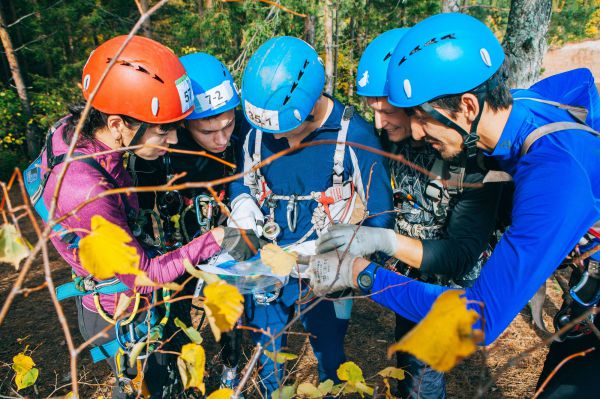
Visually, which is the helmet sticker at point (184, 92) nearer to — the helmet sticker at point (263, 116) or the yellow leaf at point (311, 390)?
the helmet sticker at point (263, 116)

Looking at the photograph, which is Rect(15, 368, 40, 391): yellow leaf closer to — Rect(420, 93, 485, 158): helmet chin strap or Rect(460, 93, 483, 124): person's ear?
Rect(420, 93, 485, 158): helmet chin strap

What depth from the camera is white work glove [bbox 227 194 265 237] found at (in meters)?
2.95

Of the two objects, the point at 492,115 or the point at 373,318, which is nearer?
the point at 492,115

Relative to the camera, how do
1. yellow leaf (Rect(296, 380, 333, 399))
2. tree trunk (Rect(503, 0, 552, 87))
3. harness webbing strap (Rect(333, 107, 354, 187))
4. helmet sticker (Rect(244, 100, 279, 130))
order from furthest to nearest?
1. tree trunk (Rect(503, 0, 552, 87))
2. harness webbing strap (Rect(333, 107, 354, 187))
3. helmet sticker (Rect(244, 100, 279, 130))
4. yellow leaf (Rect(296, 380, 333, 399))

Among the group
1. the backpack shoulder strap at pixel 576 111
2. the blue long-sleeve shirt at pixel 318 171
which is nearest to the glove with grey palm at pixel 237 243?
the blue long-sleeve shirt at pixel 318 171

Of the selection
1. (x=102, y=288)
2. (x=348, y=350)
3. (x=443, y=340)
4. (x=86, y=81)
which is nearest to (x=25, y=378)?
(x=102, y=288)

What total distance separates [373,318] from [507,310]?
3.60 metres

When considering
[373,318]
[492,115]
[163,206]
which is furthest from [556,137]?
[373,318]

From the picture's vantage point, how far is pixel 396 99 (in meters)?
2.34

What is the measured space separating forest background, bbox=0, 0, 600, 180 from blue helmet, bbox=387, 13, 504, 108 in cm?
748

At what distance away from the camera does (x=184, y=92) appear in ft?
8.38

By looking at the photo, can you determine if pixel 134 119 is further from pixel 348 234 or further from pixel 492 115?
pixel 492 115

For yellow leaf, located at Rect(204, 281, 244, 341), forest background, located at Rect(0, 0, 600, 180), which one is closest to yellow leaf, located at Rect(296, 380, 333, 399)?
yellow leaf, located at Rect(204, 281, 244, 341)

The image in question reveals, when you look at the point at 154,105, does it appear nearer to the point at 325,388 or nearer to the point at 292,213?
the point at 292,213
